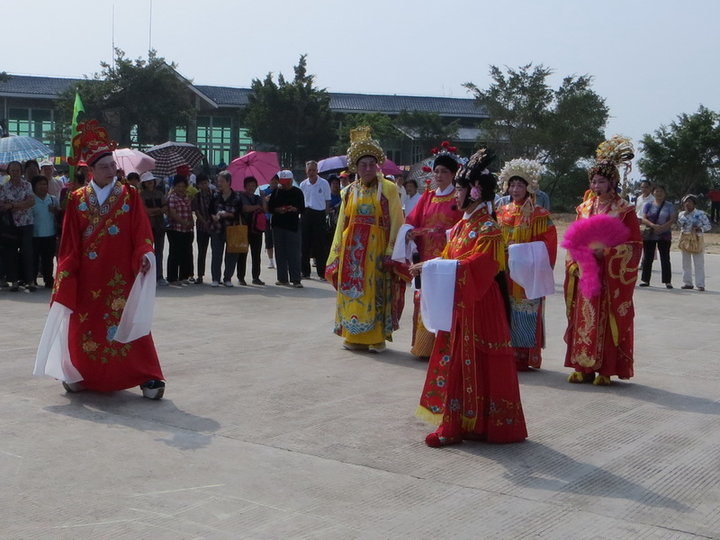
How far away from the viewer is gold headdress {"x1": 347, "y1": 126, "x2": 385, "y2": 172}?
30.1 ft

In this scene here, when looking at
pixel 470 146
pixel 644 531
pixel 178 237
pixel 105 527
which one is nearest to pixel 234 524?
pixel 105 527

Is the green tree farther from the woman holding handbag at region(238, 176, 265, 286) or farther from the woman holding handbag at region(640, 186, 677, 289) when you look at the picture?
the woman holding handbag at region(238, 176, 265, 286)

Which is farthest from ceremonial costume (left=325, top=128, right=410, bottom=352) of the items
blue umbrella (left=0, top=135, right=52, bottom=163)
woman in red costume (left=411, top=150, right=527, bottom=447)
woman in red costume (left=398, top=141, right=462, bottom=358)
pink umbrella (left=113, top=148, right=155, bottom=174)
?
pink umbrella (left=113, top=148, right=155, bottom=174)

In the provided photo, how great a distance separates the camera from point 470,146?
4938 centimetres

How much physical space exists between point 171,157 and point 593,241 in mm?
15297

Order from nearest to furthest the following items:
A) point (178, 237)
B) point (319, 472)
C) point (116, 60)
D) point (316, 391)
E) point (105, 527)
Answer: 1. point (105, 527)
2. point (319, 472)
3. point (316, 391)
4. point (178, 237)
5. point (116, 60)

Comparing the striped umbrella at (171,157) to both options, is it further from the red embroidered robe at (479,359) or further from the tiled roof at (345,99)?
the tiled roof at (345,99)

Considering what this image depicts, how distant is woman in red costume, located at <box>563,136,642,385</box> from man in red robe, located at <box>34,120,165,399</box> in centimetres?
333

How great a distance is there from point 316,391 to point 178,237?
23.4ft

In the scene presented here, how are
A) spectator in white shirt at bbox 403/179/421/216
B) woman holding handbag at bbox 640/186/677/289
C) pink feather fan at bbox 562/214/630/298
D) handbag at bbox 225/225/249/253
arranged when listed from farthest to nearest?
spectator in white shirt at bbox 403/179/421/216 < woman holding handbag at bbox 640/186/677/289 < handbag at bbox 225/225/249/253 < pink feather fan at bbox 562/214/630/298

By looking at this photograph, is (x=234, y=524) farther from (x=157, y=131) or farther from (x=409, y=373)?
(x=157, y=131)

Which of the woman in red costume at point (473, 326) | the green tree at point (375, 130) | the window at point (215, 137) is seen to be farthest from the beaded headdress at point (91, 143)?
the window at point (215, 137)

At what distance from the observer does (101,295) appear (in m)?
6.87

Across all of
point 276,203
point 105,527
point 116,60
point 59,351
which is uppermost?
point 116,60
